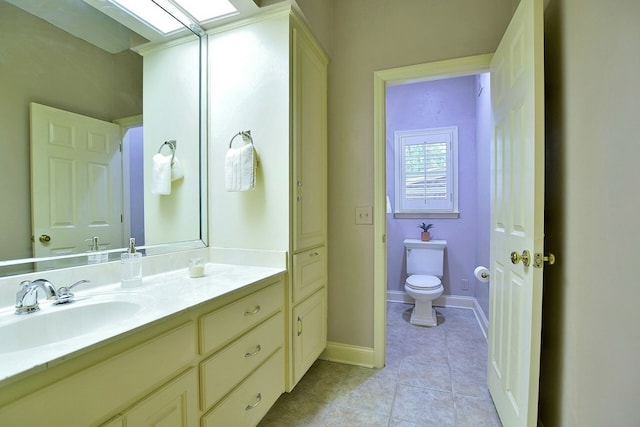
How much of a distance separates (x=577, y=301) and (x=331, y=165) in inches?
60.4

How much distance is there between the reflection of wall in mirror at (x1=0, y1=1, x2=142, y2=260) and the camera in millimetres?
943

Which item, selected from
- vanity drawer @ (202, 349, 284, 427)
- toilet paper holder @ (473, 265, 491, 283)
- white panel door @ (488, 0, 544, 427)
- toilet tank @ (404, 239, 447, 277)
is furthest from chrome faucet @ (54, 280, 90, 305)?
toilet tank @ (404, 239, 447, 277)

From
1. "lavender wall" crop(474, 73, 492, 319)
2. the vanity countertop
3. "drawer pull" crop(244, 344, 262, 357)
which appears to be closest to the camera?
the vanity countertop

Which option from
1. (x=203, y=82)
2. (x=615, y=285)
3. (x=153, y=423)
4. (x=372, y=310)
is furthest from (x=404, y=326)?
(x=203, y=82)

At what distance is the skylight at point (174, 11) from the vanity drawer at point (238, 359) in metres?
1.65

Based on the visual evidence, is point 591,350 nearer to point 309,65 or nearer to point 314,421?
point 314,421

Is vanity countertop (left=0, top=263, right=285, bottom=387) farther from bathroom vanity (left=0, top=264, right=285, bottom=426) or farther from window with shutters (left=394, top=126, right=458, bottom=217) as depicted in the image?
window with shutters (left=394, top=126, right=458, bottom=217)

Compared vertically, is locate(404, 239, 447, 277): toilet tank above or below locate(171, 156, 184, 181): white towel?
below

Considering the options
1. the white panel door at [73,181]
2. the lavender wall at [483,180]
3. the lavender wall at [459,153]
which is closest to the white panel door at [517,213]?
the lavender wall at [483,180]

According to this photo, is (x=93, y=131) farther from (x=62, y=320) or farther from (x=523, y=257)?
(x=523, y=257)

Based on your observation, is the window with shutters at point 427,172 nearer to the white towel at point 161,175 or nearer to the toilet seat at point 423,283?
the toilet seat at point 423,283

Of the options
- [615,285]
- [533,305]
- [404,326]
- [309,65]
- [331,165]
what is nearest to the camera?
[615,285]

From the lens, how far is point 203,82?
1703 mm

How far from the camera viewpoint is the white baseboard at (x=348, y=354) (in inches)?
79.2
